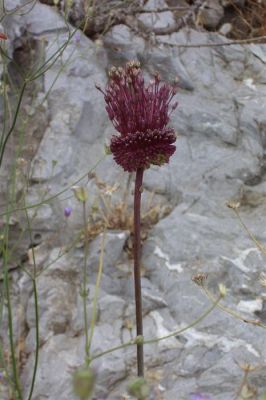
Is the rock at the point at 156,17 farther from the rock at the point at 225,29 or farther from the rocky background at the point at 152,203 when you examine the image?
the rock at the point at 225,29

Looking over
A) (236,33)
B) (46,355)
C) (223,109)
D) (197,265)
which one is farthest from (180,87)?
(46,355)

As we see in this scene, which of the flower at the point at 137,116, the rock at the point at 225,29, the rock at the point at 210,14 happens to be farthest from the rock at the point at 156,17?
the flower at the point at 137,116

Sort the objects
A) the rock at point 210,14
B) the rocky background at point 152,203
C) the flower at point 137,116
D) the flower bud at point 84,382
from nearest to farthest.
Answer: the flower bud at point 84,382, the flower at point 137,116, the rocky background at point 152,203, the rock at point 210,14

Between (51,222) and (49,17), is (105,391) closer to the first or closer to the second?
(51,222)

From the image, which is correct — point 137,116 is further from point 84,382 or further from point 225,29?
point 225,29

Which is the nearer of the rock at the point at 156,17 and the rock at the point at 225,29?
the rock at the point at 156,17

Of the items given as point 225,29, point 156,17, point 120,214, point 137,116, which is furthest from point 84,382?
point 225,29

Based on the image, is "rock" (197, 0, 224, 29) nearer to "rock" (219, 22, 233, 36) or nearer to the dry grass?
"rock" (219, 22, 233, 36)
